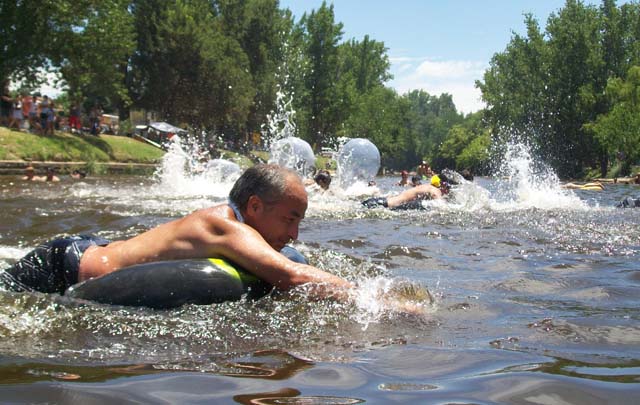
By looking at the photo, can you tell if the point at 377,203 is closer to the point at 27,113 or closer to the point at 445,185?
the point at 445,185

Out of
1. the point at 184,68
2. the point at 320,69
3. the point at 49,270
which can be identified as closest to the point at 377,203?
the point at 49,270

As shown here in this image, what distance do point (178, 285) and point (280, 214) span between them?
2.51ft

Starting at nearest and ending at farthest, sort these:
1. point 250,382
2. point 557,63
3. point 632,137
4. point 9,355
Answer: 1. point 250,382
2. point 9,355
3. point 632,137
4. point 557,63

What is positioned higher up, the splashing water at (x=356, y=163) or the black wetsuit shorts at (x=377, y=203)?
the splashing water at (x=356, y=163)

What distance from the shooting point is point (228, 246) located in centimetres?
427

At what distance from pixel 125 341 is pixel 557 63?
60.0 metres

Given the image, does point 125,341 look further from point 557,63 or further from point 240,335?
point 557,63

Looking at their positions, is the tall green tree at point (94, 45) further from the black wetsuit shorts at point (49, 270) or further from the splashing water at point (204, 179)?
the black wetsuit shorts at point (49, 270)

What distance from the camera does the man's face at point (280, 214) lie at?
173 inches

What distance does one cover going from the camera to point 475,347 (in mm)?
3756

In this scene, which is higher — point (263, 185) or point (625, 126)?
point (625, 126)

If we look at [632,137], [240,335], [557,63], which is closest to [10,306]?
[240,335]

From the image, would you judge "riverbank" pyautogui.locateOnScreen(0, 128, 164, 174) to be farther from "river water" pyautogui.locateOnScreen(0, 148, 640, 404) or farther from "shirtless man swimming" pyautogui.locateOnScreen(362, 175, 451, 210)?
"river water" pyautogui.locateOnScreen(0, 148, 640, 404)

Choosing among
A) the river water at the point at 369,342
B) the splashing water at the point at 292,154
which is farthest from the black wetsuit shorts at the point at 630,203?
the splashing water at the point at 292,154
